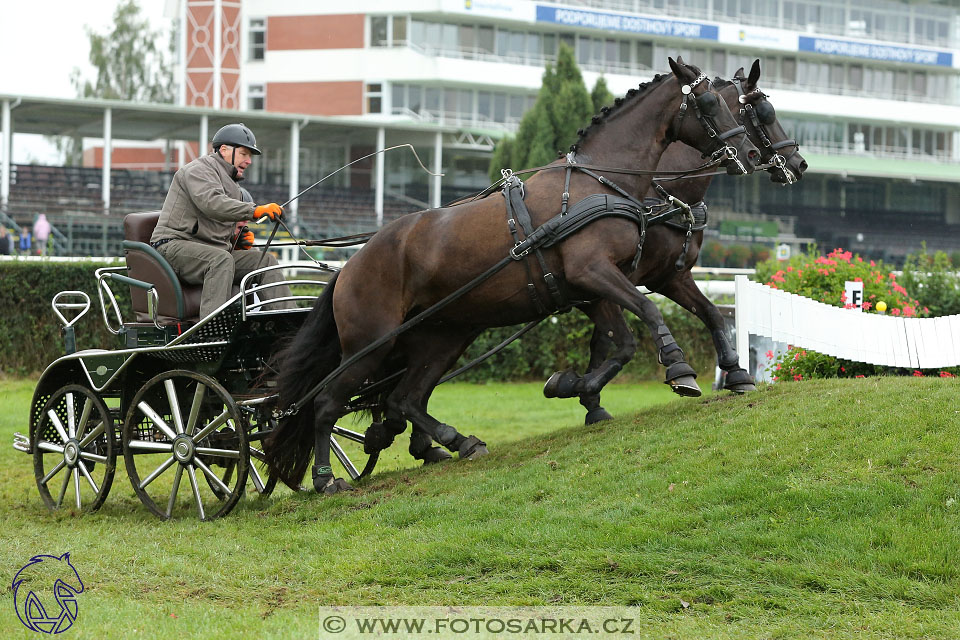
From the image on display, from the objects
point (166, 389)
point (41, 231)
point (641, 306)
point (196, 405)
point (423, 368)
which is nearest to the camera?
point (641, 306)

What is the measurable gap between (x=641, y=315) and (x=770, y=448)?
113 cm

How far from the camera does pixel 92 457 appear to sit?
327 inches

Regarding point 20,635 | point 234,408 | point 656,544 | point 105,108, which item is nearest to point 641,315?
point 656,544

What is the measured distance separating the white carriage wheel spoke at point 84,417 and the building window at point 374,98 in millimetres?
38825

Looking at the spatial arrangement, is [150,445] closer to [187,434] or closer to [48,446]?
[187,434]

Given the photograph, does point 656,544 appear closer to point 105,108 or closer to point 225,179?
point 225,179

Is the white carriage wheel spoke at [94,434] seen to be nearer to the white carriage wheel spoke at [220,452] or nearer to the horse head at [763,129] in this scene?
the white carriage wheel spoke at [220,452]

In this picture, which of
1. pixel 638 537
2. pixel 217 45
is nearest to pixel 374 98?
pixel 217 45

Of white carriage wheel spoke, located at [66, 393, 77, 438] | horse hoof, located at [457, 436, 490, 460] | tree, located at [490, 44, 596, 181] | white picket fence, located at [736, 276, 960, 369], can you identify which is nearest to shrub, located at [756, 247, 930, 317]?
white picket fence, located at [736, 276, 960, 369]

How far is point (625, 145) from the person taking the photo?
752 centimetres

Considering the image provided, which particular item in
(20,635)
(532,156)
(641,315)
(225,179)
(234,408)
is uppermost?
(532,156)

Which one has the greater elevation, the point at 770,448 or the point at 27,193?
the point at 27,193

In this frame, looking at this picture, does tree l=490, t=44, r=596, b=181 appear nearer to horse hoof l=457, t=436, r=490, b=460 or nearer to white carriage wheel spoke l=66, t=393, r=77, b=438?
white carriage wheel spoke l=66, t=393, r=77, b=438

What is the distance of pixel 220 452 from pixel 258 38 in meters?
43.0
